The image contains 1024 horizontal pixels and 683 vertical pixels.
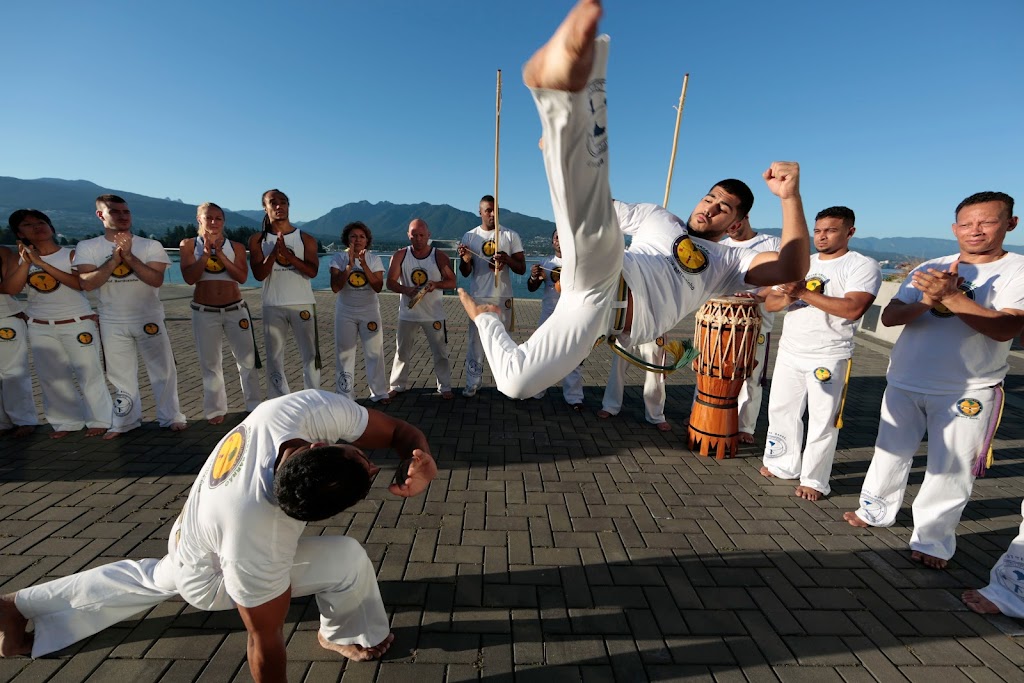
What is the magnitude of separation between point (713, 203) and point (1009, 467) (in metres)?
5.15

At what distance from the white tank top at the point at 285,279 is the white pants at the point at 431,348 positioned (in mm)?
1395

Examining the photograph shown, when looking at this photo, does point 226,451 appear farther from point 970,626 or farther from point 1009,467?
point 1009,467

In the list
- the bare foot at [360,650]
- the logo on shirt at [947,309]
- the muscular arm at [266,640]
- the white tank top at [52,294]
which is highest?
the logo on shirt at [947,309]

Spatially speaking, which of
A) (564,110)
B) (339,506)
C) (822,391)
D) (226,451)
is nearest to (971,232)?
(822,391)

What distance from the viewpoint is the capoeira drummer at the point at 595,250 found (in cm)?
147

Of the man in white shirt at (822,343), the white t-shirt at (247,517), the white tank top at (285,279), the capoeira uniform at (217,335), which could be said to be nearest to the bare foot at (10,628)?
the white t-shirt at (247,517)

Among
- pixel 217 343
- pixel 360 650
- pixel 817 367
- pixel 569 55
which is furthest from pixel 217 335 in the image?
pixel 817 367

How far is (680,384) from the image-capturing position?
784 cm

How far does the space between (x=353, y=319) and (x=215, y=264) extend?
5.38 feet

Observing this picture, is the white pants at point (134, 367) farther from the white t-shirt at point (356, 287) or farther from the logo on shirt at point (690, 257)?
the logo on shirt at point (690, 257)

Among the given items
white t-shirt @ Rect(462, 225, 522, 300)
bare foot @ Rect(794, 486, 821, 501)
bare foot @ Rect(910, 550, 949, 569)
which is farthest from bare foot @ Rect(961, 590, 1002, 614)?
white t-shirt @ Rect(462, 225, 522, 300)

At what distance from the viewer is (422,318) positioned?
249 inches

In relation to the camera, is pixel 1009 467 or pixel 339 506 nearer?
pixel 339 506

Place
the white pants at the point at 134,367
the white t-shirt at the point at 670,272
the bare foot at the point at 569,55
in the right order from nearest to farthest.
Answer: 1. the bare foot at the point at 569,55
2. the white t-shirt at the point at 670,272
3. the white pants at the point at 134,367
